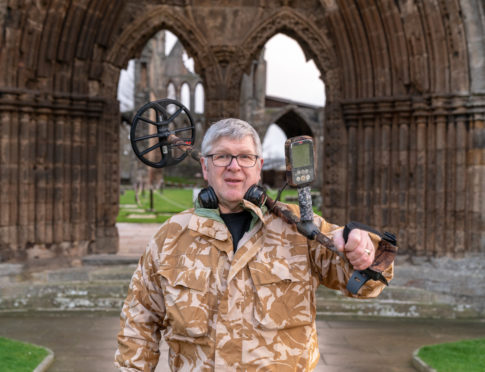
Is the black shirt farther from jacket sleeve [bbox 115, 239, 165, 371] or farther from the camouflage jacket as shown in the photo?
jacket sleeve [bbox 115, 239, 165, 371]

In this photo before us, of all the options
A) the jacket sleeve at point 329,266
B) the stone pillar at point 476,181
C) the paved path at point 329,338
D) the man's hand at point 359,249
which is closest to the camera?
the man's hand at point 359,249

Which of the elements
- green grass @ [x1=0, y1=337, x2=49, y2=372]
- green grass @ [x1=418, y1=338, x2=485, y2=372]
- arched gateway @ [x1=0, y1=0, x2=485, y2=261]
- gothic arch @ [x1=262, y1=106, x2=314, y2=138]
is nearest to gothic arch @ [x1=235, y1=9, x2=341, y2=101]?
arched gateway @ [x1=0, y1=0, x2=485, y2=261]

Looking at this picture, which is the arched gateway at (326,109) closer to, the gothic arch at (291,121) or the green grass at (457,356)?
the green grass at (457,356)

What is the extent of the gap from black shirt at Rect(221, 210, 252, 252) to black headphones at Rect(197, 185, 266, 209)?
0.06m

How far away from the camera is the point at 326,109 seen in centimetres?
800

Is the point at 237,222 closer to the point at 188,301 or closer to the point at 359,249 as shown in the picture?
the point at 188,301

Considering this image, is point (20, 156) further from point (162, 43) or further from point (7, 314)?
point (162, 43)

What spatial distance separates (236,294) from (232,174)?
0.38 meters

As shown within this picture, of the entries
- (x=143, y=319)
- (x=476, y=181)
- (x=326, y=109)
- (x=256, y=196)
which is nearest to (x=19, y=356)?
(x=143, y=319)

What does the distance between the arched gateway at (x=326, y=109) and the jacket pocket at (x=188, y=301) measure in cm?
584

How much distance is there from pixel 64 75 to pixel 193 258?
6.17 meters

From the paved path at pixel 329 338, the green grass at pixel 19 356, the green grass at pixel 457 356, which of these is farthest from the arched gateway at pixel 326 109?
the green grass at pixel 19 356

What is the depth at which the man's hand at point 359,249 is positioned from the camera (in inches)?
58.6

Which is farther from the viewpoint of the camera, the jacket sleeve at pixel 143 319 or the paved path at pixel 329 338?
the paved path at pixel 329 338
